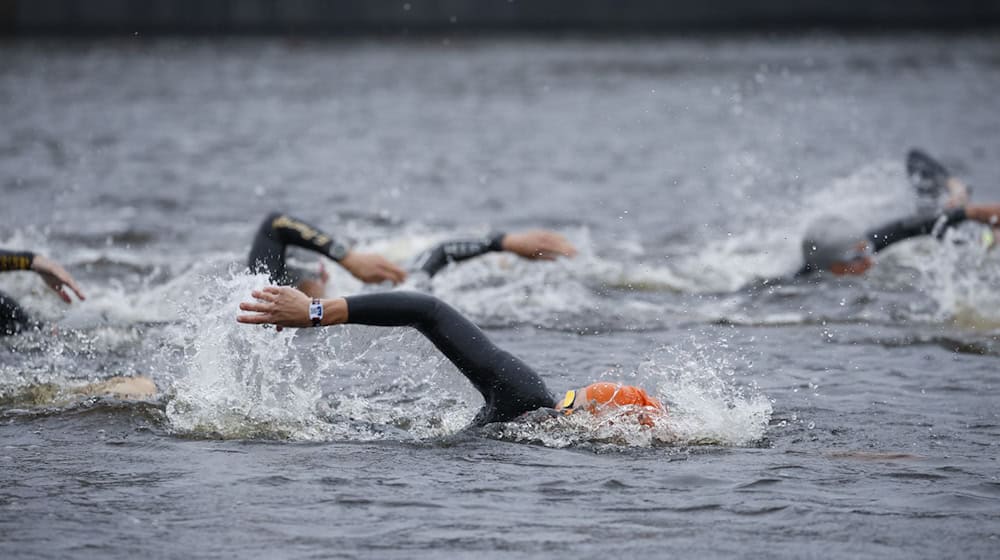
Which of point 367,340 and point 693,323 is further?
point 693,323

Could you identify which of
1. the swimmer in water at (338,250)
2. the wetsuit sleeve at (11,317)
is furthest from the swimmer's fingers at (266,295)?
the wetsuit sleeve at (11,317)

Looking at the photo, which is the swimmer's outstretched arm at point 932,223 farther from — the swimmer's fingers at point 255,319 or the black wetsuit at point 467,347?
the swimmer's fingers at point 255,319

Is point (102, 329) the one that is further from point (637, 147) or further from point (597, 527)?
point (637, 147)

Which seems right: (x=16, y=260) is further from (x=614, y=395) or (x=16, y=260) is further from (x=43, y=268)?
(x=614, y=395)

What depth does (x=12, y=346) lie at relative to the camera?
998 cm

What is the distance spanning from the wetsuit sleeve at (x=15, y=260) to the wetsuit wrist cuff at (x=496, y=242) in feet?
11.1

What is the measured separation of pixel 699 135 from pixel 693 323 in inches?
605

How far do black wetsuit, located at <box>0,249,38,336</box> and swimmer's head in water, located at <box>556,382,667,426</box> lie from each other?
4.35 m

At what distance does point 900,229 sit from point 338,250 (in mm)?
5524

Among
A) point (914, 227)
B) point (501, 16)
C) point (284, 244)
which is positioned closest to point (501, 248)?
point (284, 244)

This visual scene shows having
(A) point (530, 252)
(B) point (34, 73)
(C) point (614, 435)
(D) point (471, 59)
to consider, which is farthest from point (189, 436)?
(D) point (471, 59)

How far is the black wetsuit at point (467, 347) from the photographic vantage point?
7289mm

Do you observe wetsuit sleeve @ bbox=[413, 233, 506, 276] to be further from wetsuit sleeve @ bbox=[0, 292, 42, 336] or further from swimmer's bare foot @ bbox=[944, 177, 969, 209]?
swimmer's bare foot @ bbox=[944, 177, 969, 209]

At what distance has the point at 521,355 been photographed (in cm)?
1020
